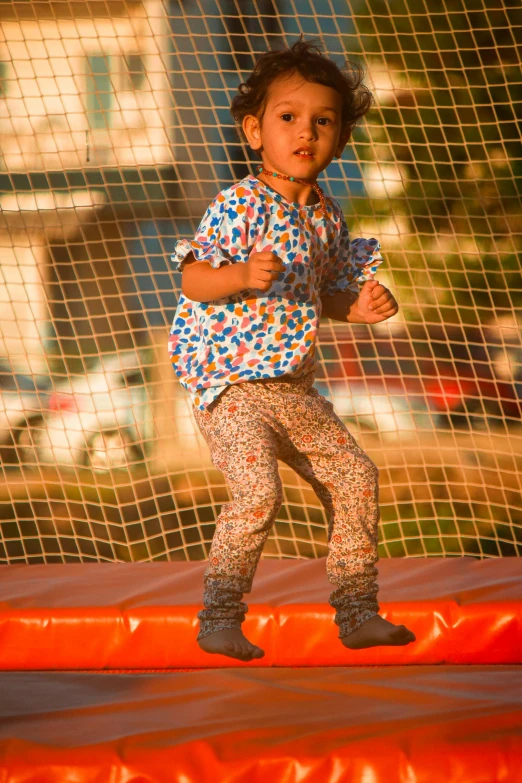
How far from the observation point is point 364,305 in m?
1.84

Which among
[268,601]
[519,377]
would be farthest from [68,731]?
[519,377]

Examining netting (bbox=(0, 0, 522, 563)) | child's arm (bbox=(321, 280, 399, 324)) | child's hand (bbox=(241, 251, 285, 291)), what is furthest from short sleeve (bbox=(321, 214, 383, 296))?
netting (bbox=(0, 0, 522, 563))

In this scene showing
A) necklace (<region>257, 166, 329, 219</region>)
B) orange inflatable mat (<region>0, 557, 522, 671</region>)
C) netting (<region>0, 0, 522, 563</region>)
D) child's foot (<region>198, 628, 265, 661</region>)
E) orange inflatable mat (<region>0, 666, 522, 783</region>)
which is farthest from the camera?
netting (<region>0, 0, 522, 563</region>)

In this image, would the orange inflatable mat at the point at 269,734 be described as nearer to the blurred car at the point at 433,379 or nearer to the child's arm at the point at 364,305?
the child's arm at the point at 364,305

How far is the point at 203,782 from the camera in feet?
4.57

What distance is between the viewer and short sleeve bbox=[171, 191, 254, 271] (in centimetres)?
166

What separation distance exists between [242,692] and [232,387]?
56 centimetres

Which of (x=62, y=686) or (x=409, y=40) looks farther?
(x=409, y=40)

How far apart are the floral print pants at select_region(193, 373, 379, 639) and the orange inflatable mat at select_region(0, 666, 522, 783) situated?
0.15m

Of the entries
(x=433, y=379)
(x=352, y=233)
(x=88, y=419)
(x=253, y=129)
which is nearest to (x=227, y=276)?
(x=253, y=129)

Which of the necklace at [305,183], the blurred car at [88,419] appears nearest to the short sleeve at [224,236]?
the necklace at [305,183]

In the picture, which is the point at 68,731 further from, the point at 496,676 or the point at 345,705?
the point at 496,676

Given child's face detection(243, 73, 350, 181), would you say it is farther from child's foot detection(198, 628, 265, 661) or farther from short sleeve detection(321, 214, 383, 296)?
child's foot detection(198, 628, 265, 661)

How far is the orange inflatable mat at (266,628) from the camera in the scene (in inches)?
87.4
